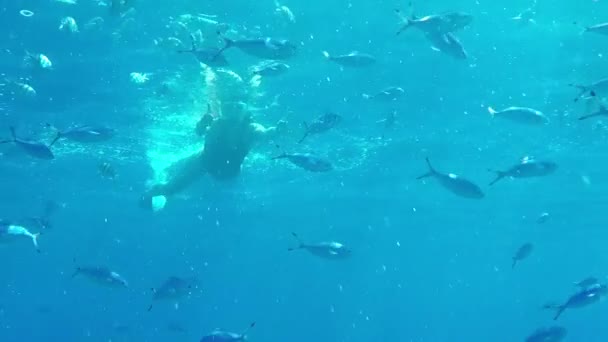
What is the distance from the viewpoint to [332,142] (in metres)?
27.5

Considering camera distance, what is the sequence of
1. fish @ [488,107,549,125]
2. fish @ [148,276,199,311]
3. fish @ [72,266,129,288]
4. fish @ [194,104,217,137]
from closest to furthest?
fish @ [72,266,129,288] → fish @ [148,276,199,311] → fish @ [488,107,549,125] → fish @ [194,104,217,137]

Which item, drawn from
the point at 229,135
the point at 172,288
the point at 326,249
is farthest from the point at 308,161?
the point at 229,135

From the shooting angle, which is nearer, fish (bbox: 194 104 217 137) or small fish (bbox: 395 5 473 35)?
small fish (bbox: 395 5 473 35)

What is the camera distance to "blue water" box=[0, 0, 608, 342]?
52.4ft

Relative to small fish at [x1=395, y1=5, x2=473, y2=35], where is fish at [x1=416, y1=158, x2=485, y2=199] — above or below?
below

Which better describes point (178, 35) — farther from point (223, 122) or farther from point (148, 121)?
point (148, 121)

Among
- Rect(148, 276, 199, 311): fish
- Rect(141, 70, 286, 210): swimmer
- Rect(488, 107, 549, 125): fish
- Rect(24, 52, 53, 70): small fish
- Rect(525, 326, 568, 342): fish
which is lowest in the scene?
Rect(141, 70, 286, 210): swimmer

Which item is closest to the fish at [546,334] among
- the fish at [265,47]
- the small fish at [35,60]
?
the fish at [265,47]

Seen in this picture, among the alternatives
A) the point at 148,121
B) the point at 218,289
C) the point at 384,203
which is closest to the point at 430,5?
the point at 148,121

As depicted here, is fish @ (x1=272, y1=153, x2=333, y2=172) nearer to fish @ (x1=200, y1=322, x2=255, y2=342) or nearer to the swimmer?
fish @ (x1=200, y1=322, x2=255, y2=342)

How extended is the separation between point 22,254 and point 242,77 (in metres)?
51.0

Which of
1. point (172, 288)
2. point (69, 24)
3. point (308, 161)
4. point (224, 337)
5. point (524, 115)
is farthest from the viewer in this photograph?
point (69, 24)

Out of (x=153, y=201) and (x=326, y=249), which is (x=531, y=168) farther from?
(x=153, y=201)

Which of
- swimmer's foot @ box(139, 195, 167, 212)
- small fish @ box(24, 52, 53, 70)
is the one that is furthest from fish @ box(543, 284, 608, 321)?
swimmer's foot @ box(139, 195, 167, 212)
